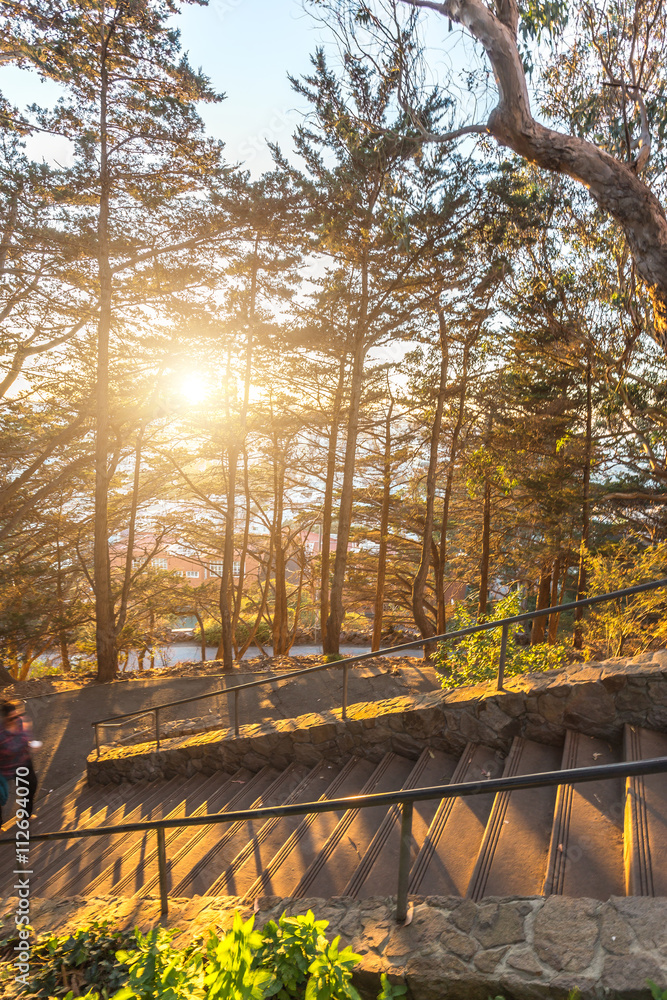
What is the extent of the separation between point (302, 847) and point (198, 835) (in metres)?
1.61

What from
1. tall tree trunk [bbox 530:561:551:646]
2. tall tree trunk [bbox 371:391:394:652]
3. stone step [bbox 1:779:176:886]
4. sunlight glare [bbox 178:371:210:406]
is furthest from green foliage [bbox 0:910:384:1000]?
tall tree trunk [bbox 530:561:551:646]

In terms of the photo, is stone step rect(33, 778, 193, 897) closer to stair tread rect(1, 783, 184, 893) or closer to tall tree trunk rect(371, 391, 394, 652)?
stair tread rect(1, 783, 184, 893)

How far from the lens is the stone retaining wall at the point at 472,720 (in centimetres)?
397

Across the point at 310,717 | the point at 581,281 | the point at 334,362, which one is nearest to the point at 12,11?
the point at 334,362

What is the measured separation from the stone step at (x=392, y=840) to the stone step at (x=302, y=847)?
0.37 metres

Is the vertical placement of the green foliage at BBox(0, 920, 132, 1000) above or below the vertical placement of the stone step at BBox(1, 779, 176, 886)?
above

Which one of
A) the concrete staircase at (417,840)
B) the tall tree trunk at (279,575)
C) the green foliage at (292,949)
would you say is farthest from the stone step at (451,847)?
the tall tree trunk at (279,575)

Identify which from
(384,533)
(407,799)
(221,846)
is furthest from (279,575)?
(407,799)

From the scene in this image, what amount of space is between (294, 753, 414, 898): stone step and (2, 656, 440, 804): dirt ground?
4.14 metres

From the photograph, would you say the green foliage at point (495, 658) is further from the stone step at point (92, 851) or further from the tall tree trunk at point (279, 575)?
the tall tree trunk at point (279, 575)

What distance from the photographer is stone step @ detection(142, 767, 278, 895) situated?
14.5 feet

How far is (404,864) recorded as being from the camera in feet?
8.01

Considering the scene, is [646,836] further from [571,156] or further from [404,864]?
[571,156]

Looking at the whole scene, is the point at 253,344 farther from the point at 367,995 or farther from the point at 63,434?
the point at 367,995
